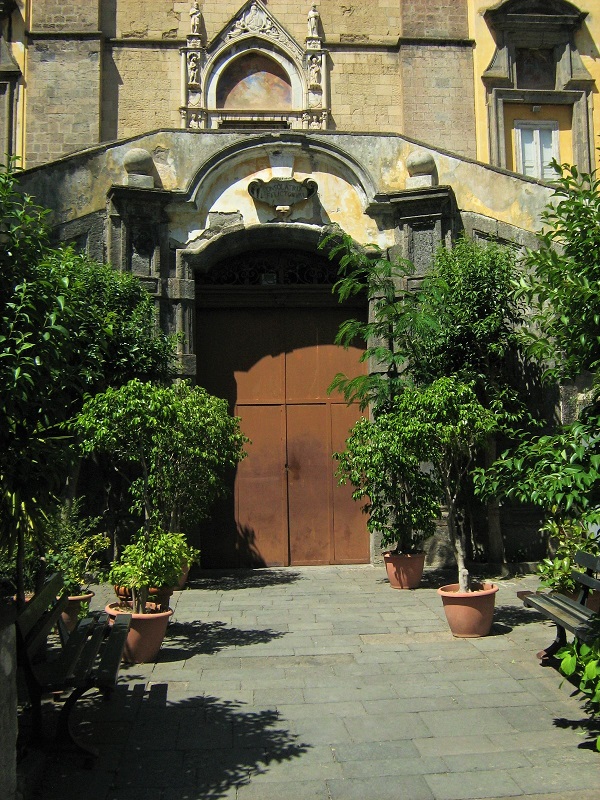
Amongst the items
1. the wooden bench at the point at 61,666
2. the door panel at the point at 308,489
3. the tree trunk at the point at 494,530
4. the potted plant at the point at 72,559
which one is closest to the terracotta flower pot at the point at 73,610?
the potted plant at the point at 72,559

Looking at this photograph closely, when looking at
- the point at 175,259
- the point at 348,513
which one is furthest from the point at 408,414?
the point at 175,259

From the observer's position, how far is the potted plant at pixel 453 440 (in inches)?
273

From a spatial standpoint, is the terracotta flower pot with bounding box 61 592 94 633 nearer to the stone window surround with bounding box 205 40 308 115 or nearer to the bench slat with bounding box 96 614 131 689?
the bench slat with bounding box 96 614 131 689

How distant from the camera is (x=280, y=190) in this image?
10.8 meters

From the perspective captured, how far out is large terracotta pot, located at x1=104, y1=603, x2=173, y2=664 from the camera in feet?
20.5

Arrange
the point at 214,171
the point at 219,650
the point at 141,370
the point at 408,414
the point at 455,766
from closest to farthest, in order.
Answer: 1. the point at 455,766
2. the point at 219,650
3. the point at 408,414
4. the point at 141,370
5. the point at 214,171

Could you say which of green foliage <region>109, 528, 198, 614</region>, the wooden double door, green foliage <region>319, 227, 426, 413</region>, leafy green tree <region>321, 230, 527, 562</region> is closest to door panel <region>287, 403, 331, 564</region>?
the wooden double door

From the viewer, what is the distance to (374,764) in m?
4.41

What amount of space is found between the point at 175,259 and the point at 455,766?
7.86 meters

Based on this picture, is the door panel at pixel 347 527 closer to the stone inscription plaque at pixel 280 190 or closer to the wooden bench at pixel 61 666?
the stone inscription plaque at pixel 280 190

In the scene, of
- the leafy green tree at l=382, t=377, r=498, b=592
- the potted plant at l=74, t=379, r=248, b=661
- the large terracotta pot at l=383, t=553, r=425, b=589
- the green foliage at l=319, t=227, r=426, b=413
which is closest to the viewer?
the potted plant at l=74, t=379, r=248, b=661

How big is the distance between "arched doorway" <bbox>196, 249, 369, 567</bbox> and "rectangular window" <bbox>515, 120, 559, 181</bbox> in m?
5.66

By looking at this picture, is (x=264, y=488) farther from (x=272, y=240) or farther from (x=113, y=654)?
(x=113, y=654)

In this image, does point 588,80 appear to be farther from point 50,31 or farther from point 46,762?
point 46,762
